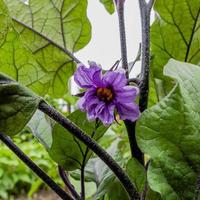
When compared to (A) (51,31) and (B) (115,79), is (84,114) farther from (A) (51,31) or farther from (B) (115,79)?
(A) (51,31)

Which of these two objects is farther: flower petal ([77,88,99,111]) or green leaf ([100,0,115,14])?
green leaf ([100,0,115,14])

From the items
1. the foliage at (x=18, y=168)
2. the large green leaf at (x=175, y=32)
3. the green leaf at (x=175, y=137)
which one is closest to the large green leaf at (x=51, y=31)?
the large green leaf at (x=175, y=32)

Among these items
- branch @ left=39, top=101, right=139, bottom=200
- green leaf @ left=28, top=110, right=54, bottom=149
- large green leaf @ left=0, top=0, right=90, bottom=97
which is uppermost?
large green leaf @ left=0, top=0, right=90, bottom=97

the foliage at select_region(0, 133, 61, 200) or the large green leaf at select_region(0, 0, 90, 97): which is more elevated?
the large green leaf at select_region(0, 0, 90, 97)

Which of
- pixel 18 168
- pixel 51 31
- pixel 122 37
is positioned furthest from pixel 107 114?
pixel 18 168

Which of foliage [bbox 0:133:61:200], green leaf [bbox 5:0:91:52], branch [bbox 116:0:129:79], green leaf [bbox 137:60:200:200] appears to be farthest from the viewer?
foliage [bbox 0:133:61:200]

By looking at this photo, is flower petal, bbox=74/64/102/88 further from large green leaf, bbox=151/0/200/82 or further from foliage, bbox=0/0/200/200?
large green leaf, bbox=151/0/200/82

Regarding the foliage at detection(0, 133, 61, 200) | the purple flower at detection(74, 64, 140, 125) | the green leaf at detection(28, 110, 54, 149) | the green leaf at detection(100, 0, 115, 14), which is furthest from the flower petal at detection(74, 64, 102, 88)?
the foliage at detection(0, 133, 61, 200)

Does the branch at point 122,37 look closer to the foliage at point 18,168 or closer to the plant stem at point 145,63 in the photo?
the plant stem at point 145,63

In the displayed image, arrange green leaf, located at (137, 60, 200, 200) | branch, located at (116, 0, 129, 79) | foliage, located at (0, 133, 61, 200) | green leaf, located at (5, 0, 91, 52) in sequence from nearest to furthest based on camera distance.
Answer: green leaf, located at (137, 60, 200, 200) → branch, located at (116, 0, 129, 79) → green leaf, located at (5, 0, 91, 52) → foliage, located at (0, 133, 61, 200)
